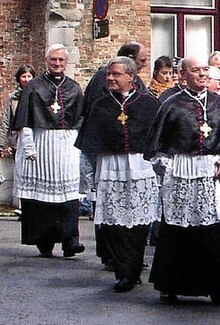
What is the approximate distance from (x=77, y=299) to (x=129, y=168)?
3.89ft

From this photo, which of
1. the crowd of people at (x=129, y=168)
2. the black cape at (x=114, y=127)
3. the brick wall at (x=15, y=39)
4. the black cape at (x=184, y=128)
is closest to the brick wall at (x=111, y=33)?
the brick wall at (x=15, y=39)

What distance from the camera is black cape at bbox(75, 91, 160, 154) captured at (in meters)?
9.88

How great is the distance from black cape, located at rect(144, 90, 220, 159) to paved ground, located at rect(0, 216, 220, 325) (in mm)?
1165

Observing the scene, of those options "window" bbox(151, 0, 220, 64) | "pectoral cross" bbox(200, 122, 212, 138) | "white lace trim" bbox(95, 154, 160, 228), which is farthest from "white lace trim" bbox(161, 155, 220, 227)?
"window" bbox(151, 0, 220, 64)

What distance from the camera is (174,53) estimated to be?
65.8ft

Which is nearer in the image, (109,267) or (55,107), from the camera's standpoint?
→ (109,267)

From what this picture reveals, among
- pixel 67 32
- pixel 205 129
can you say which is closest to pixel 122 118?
pixel 205 129

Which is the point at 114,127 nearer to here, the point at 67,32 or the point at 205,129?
the point at 205,129

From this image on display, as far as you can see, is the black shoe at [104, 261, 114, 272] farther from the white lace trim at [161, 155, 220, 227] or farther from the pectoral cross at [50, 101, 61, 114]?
the white lace trim at [161, 155, 220, 227]

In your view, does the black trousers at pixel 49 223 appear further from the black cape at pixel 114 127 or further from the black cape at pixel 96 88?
the black cape at pixel 114 127

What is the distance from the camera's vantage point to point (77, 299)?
372 inches

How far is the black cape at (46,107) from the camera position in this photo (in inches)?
460

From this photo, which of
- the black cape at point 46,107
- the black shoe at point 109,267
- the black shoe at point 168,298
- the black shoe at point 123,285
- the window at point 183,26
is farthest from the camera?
the window at point 183,26

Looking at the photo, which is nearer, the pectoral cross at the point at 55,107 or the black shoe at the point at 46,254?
the pectoral cross at the point at 55,107
